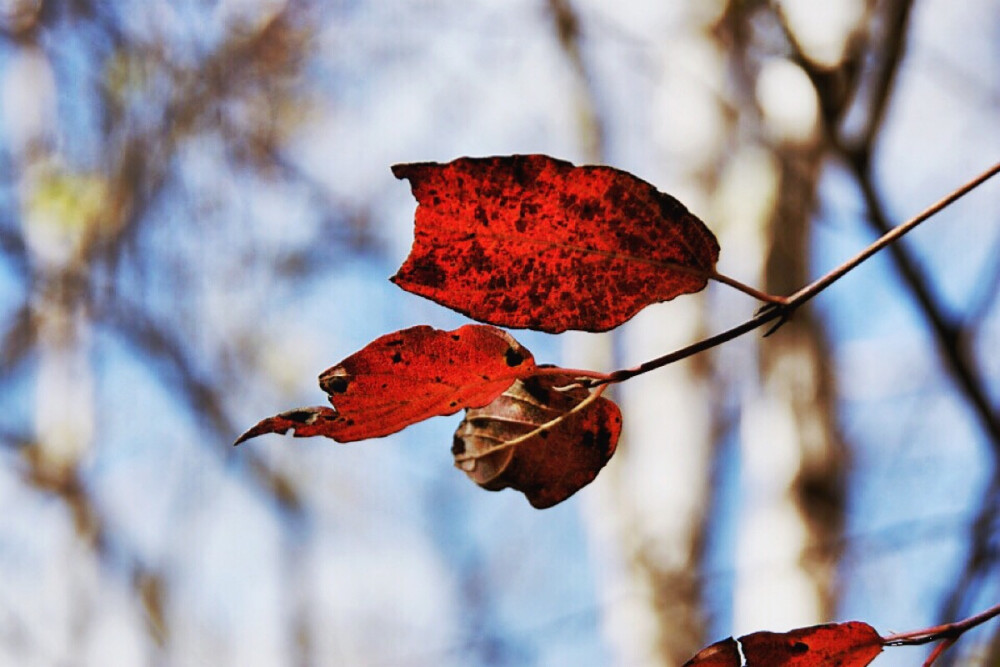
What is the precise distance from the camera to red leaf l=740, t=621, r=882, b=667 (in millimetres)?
257

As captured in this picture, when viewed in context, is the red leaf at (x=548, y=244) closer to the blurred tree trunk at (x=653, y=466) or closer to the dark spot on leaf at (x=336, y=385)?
the dark spot on leaf at (x=336, y=385)

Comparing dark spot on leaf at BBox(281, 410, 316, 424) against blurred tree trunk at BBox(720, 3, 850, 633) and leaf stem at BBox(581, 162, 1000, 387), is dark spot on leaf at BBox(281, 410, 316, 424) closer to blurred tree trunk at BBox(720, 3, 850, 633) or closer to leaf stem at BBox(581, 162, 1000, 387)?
leaf stem at BBox(581, 162, 1000, 387)

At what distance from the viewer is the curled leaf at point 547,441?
0.88 feet

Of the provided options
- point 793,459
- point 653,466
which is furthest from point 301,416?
point 653,466

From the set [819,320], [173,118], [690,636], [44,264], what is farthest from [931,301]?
[44,264]

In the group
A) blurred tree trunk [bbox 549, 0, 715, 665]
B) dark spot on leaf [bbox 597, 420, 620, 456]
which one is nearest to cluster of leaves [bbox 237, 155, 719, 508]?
dark spot on leaf [bbox 597, 420, 620, 456]

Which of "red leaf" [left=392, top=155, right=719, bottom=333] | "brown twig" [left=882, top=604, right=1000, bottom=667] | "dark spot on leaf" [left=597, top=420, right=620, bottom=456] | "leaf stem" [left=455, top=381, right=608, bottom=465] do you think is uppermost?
"red leaf" [left=392, top=155, right=719, bottom=333]

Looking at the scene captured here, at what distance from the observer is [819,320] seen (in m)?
1.88

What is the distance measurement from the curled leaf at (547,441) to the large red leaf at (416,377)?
13 millimetres

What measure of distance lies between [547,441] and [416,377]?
4 centimetres

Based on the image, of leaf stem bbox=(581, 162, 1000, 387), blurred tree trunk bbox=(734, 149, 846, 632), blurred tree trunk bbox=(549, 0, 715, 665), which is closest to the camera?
leaf stem bbox=(581, 162, 1000, 387)

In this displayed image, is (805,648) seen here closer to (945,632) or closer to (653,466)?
(945,632)

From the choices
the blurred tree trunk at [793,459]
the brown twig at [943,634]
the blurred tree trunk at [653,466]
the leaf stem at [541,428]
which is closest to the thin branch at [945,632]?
the brown twig at [943,634]

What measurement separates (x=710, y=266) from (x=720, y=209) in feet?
6.74
